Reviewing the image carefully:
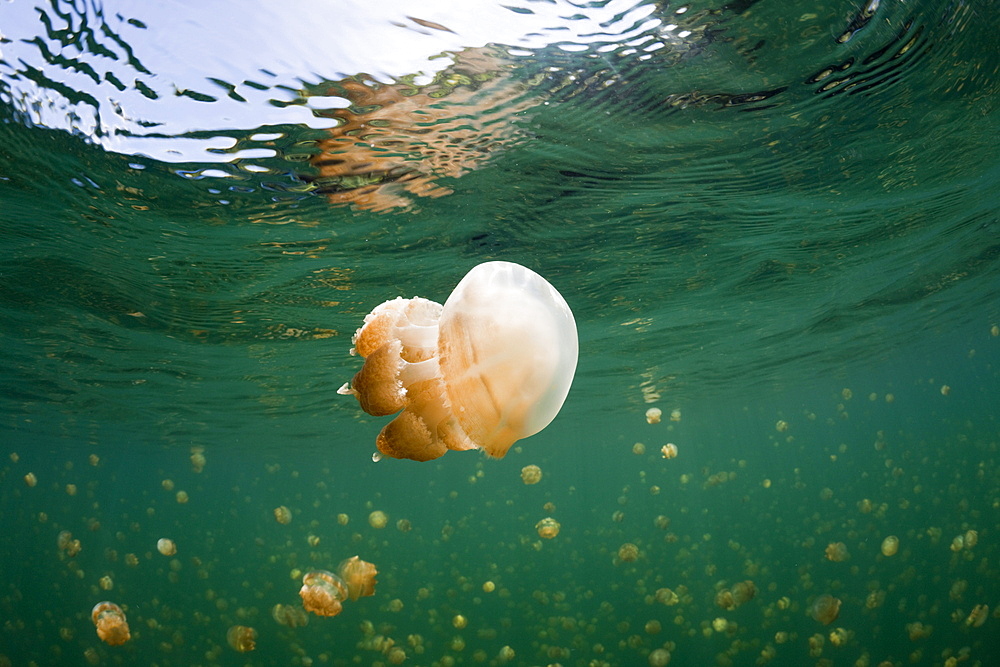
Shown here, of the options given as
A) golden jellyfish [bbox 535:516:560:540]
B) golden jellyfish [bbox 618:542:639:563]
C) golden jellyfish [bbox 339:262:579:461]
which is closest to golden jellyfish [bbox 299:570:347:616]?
golden jellyfish [bbox 535:516:560:540]

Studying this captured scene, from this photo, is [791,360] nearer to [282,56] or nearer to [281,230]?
[281,230]

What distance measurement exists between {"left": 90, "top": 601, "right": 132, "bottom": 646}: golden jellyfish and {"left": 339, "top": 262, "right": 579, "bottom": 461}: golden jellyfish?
722cm

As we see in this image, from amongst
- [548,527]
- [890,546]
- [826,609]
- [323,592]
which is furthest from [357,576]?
[890,546]

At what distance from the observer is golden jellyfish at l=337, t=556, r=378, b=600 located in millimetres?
7191

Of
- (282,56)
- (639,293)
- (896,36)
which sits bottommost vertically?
(639,293)

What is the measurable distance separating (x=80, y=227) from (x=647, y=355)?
1266cm

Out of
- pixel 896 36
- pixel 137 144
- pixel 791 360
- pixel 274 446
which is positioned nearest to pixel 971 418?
pixel 791 360

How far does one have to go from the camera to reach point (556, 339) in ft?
8.57

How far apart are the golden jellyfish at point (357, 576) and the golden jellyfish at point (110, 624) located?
110 inches

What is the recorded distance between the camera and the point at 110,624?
763cm

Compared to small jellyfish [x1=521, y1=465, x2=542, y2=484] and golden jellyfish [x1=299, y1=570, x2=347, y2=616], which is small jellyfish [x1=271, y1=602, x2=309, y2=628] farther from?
small jellyfish [x1=521, y1=465, x2=542, y2=484]

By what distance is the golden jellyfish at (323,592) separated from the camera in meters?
7.30

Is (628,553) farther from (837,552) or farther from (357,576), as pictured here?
(357,576)

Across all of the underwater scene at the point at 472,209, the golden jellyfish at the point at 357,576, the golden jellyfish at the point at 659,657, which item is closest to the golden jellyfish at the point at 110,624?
the underwater scene at the point at 472,209
